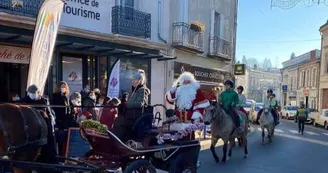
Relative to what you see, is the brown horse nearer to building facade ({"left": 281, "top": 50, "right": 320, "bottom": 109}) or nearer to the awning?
the awning

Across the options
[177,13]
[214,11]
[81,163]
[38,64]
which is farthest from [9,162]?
[214,11]

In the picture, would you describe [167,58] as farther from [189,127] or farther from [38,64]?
Result: [189,127]

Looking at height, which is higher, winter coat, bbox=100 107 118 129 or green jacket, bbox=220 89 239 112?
green jacket, bbox=220 89 239 112

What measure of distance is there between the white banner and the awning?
245mm

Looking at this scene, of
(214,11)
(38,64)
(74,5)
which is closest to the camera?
(38,64)

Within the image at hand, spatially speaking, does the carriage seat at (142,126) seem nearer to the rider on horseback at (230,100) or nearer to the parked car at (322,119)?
the rider on horseback at (230,100)

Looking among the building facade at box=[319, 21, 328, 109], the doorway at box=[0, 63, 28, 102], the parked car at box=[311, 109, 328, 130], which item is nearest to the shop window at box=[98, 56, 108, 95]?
the doorway at box=[0, 63, 28, 102]

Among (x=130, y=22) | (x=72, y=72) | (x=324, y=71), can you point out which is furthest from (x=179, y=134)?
(x=324, y=71)

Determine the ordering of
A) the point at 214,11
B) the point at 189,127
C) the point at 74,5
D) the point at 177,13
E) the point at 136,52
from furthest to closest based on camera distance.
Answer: the point at 214,11 → the point at 177,13 → the point at 136,52 → the point at 74,5 → the point at 189,127

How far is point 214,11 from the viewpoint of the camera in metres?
19.1

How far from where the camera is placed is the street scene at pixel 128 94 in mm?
4906

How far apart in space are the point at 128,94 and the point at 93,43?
3455 millimetres

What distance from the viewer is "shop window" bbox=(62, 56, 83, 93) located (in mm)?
11633

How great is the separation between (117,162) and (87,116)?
2.34 meters
